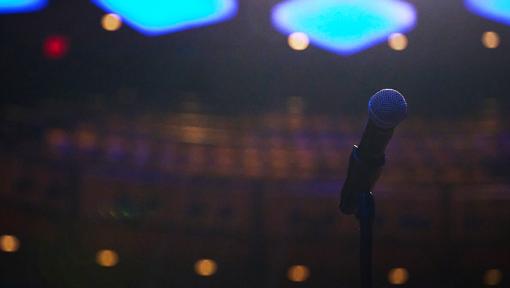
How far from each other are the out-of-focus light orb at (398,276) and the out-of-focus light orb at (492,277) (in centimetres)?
45

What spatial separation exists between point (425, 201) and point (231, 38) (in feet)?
5.39

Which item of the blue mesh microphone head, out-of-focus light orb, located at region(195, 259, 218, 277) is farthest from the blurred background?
the blue mesh microphone head

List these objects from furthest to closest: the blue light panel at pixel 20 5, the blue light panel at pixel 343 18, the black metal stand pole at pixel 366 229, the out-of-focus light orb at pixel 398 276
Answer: the blue light panel at pixel 343 18 → the blue light panel at pixel 20 5 → the out-of-focus light orb at pixel 398 276 → the black metal stand pole at pixel 366 229

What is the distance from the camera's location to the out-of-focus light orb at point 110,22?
11.9 feet

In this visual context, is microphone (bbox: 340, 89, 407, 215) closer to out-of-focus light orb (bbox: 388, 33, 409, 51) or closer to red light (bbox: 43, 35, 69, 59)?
out-of-focus light orb (bbox: 388, 33, 409, 51)

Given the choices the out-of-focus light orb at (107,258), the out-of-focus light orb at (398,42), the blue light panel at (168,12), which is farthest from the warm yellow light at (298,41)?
the out-of-focus light orb at (107,258)

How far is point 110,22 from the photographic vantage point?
3.64 meters

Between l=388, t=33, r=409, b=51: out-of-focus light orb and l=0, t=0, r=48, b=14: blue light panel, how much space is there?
232cm

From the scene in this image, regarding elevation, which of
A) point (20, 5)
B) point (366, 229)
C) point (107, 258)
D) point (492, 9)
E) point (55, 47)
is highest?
point (492, 9)

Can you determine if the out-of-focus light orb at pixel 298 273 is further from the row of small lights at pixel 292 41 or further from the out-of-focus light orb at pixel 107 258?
the row of small lights at pixel 292 41

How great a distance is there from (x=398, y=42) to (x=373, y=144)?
2811 millimetres

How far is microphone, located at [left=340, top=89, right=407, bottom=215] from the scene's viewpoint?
3.59 ft

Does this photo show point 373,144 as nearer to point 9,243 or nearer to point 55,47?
point 9,243

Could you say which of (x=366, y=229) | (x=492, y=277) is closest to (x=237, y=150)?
(x=492, y=277)
